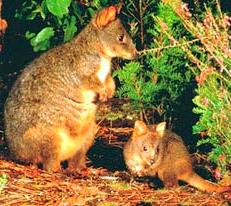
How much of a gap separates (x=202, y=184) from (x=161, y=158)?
50 cm

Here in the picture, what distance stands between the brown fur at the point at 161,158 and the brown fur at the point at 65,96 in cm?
52

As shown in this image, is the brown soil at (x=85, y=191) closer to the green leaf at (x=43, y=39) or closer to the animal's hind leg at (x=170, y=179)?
the animal's hind leg at (x=170, y=179)

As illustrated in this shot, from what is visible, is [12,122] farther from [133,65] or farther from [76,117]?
[133,65]

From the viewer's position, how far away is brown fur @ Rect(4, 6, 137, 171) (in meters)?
6.99

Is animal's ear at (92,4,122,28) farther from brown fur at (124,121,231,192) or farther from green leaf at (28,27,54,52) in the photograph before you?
brown fur at (124,121,231,192)

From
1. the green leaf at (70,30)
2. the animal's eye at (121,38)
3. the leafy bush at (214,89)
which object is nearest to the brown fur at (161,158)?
the leafy bush at (214,89)

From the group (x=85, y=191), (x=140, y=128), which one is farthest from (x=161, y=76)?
(x=85, y=191)

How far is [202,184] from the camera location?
651 centimetres

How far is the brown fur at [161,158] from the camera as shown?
260 inches

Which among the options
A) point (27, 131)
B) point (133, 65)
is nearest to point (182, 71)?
point (133, 65)

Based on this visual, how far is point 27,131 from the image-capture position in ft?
22.9

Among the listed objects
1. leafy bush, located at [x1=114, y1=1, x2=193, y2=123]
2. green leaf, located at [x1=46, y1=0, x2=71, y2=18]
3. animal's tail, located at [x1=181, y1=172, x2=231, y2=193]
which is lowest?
animal's tail, located at [x1=181, y1=172, x2=231, y2=193]

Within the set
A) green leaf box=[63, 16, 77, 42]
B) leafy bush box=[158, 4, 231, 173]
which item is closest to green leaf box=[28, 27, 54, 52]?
green leaf box=[63, 16, 77, 42]

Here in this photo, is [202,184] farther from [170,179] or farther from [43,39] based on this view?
[43,39]
